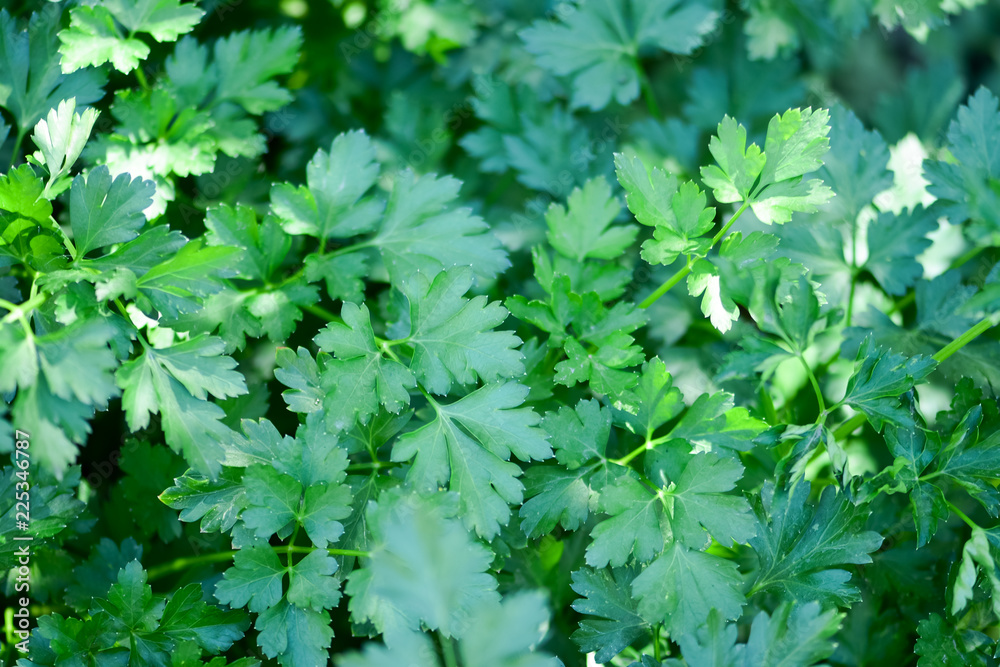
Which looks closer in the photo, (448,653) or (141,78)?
(448,653)

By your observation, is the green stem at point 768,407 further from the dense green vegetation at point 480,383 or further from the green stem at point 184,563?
the green stem at point 184,563

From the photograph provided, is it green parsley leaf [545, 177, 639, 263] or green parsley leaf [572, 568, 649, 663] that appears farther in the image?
green parsley leaf [545, 177, 639, 263]

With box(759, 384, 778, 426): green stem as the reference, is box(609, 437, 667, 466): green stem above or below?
above

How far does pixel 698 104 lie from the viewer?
200cm

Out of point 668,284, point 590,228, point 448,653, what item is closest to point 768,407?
point 668,284

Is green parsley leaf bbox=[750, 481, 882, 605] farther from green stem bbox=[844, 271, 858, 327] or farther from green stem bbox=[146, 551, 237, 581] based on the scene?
green stem bbox=[146, 551, 237, 581]

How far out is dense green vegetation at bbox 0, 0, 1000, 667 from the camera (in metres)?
1.18

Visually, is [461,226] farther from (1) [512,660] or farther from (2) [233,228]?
(1) [512,660]

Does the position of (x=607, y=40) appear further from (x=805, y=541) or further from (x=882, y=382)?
(x=805, y=541)

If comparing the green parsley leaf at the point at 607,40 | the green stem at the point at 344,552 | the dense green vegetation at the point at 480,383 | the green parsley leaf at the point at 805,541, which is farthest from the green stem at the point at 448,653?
the green parsley leaf at the point at 607,40

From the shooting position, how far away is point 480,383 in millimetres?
1438

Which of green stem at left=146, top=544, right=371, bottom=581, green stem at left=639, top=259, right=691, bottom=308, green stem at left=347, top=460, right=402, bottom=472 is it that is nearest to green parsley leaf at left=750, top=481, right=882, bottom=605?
green stem at left=639, top=259, right=691, bottom=308

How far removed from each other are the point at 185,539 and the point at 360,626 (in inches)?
21.0

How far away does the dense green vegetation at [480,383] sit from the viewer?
3.86 ft
